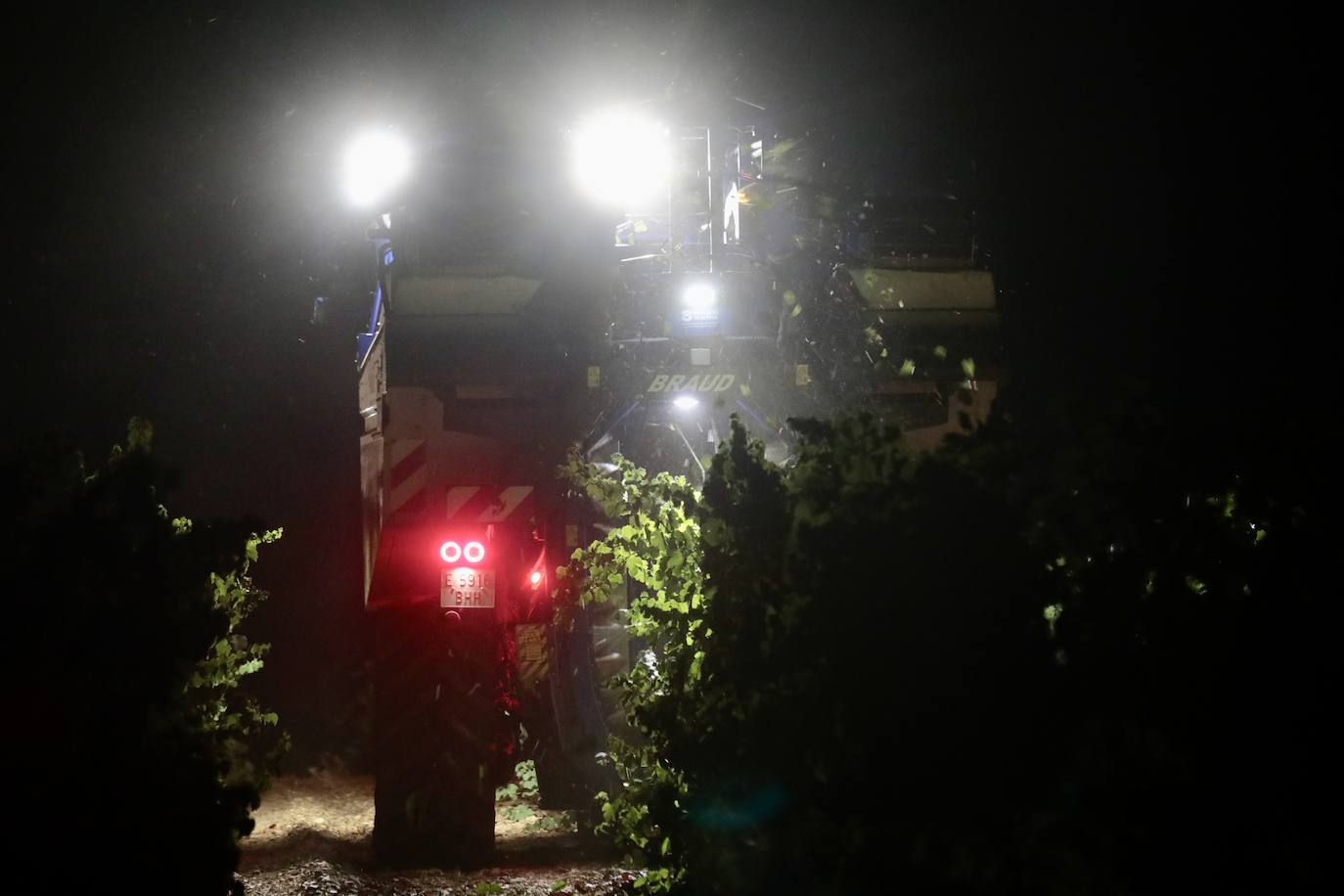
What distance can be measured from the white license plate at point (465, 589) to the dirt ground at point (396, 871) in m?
1.82

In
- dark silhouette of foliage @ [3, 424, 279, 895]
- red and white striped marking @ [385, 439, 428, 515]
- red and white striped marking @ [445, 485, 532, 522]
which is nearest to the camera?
dark silhouette of foliage @ [3, 424, 279, 895]

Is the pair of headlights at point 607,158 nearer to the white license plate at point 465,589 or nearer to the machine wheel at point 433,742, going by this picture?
the white license plate at point 465,589

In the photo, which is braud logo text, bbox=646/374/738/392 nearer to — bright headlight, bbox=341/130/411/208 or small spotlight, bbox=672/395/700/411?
small spotlight, bbox=672/395/700/411

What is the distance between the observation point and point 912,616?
2994 millimetres

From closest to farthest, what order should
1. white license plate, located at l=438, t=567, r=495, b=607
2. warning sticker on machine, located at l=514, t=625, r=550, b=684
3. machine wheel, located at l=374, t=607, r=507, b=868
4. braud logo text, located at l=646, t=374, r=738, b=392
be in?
1. white license plate, located at l=438, t=567, r=495, b=607
2. machine wheel, located at l=374, t=607, r=507, b=868
3. warning sticker on machine, located at l=514, t=625, r=550, b=684
4. braud logo text, located at l=646, t=374, r=738, b=392

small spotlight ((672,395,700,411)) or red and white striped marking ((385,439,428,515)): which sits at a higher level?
small spotlight ((672,395,700,411))

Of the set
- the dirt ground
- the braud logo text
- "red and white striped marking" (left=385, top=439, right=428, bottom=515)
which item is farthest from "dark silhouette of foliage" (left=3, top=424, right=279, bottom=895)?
the braud logo text

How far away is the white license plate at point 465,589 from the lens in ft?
25.7

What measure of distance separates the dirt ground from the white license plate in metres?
1.82

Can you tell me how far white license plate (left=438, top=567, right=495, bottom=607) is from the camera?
784 cm

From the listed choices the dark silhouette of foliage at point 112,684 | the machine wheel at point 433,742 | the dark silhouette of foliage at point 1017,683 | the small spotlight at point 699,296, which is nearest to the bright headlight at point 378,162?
the small spotlight at point 699,296

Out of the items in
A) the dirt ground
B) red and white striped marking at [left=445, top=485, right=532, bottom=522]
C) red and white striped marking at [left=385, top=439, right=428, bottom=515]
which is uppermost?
red and white striped marking at [left=385, top=439, right=428, bottom=515]

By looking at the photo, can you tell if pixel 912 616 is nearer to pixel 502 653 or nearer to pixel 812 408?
pixel 502 653

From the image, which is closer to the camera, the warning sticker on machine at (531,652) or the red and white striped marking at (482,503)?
the red and white striped marking at (482,503)
